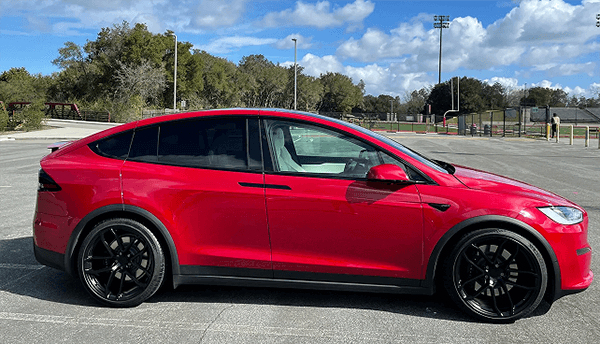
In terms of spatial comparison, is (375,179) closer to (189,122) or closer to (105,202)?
(189,122)

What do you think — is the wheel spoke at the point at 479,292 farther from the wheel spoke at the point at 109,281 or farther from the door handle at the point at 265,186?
the wheel spoke at the point at 109,281

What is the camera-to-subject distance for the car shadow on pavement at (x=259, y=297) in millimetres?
4105

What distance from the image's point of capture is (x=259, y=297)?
4352 mm

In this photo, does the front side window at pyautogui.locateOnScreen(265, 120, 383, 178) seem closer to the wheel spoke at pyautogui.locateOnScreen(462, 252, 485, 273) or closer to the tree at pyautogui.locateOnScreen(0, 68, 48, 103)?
the wheel spoke at pyautogui.locateOnScreen(462, 252, 485, 273)

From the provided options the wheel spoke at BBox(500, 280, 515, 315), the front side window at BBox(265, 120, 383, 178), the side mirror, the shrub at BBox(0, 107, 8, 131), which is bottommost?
the wheel spoke at BBox(500, 280, 515, 315)

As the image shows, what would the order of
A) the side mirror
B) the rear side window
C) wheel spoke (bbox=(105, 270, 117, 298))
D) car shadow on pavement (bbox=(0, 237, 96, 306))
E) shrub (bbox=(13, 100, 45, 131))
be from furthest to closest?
shrub (bbox=(13, 100, 45, 131)) → car shadow on pavement (bbox=(0, 237, 96, 306)) → the rear side window → wheel spoke (bbox=(105, 270, 117, 298)) → the side mirror

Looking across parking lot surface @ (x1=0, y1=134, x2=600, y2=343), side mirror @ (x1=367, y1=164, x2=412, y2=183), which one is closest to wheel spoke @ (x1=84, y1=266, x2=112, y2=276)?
parking lot surface @ (x1=0, y1=134, x2=600, y2=343)

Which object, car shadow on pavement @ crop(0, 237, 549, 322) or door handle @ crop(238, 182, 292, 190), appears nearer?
door handle @ crop(238, 182, 292, 190)

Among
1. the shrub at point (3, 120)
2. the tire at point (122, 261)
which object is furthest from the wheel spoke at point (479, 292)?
the shrub at point (3, 120)

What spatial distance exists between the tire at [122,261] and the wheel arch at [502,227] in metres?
2.05

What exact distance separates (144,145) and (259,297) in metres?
1.57

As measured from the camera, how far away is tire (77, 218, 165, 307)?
157 inches

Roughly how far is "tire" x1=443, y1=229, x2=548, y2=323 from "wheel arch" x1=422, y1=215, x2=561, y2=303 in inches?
2.0

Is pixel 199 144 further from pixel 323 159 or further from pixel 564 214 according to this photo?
pixel 564 214
